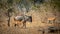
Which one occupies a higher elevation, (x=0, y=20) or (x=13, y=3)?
(x=13, y=3)

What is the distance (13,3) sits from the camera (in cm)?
335

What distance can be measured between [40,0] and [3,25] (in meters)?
1.05

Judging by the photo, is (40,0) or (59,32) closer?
(59,32)

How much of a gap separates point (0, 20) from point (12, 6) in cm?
43

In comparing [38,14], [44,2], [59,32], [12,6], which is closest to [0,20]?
[12,6]

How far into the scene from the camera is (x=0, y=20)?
3.26 metres

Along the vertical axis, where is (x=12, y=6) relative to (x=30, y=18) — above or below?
above

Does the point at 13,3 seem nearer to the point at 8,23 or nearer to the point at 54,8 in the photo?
the point at 8,23

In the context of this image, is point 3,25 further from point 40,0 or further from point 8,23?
point 40,0

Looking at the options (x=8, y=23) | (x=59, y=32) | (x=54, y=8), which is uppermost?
(x=54, y=8)

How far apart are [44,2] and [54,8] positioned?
0.27 metres

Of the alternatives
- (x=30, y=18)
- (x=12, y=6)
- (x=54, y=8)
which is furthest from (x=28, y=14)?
(x=54, y=8)

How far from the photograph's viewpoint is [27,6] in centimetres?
335

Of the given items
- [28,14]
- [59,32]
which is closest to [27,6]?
[28,14]
